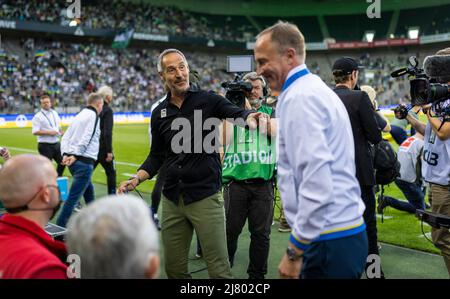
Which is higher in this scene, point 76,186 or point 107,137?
point 107,137

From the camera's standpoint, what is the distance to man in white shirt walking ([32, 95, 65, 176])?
9.23 metres

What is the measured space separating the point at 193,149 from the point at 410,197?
4.62m

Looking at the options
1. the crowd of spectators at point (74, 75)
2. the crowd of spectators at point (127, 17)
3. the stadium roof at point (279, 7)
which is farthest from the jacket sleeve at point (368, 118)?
the stadium roof at point (279, 7)

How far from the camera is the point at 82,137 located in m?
6.41

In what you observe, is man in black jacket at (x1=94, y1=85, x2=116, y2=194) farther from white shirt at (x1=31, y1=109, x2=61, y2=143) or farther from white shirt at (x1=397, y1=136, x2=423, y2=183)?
white shirt at (x1=397, y1=136, x2=423, y2=183)

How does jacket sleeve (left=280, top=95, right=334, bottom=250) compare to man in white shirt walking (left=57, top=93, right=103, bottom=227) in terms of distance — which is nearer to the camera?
jacket sleeve (left=280, top=95, right=334, bottom=250)

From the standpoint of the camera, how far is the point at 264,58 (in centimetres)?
238

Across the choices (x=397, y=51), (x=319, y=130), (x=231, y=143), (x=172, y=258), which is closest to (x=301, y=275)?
(x=319, y=130)

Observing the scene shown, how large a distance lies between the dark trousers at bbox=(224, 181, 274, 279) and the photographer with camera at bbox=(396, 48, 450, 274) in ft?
4.84

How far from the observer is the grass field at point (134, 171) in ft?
19.9

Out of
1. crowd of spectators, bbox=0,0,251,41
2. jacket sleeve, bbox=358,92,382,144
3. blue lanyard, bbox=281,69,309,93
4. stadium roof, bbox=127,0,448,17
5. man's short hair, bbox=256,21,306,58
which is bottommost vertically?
jacket sleeve, bbox=358,92,382,144

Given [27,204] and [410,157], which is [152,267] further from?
[410,157]

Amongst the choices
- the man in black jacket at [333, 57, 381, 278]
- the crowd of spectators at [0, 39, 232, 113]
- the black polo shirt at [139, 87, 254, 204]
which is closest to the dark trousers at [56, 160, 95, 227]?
the black polo shirt at [139, 87, 254, 204]

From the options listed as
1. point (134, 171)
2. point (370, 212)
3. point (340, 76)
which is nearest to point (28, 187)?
point (340, 76)
